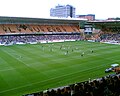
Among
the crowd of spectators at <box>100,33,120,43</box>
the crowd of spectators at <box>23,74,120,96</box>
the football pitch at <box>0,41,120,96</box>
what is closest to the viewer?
the crowd of spectators at <box>23,74,120,96</box>

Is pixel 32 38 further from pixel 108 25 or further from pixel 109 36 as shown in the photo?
pixel 108 25

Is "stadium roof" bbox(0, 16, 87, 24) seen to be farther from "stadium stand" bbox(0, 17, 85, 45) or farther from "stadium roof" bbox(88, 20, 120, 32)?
"stadium roof" bbox(88, 20, 120, 32)

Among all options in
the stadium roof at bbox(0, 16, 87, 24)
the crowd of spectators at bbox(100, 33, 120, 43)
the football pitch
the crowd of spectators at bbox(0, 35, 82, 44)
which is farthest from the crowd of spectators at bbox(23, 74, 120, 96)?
the crowd of spectators at bbox(100, 33, 120, 43)

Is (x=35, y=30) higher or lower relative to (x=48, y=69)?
higher

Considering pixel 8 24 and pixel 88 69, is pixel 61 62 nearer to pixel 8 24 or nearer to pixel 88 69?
pixel 88 69

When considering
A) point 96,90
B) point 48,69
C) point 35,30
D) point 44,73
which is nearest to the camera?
point 96,90

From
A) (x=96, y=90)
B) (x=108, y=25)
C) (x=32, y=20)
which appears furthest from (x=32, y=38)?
(x=96, y=90)

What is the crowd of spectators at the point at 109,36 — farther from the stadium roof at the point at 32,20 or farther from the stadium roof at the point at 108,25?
the stadium roof at the point at 32,20

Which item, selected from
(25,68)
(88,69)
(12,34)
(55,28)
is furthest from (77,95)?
(55,28)

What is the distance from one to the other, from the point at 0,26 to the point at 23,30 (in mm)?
8254

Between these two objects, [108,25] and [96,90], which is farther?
[108,25]

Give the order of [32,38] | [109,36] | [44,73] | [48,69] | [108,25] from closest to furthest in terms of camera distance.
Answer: [44,73] < [48,69] < [32,38] < [109,36] < [108,25]

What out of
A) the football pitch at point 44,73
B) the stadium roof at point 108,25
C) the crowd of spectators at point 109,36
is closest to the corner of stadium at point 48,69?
the football pitch at point 44,73

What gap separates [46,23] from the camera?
3504 inches
